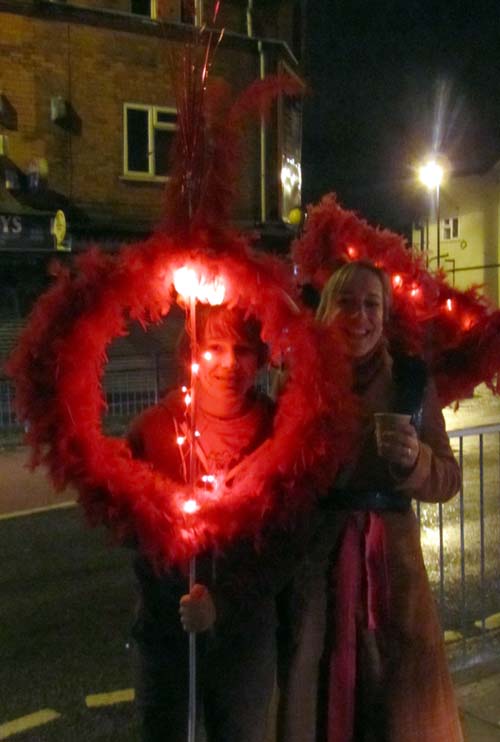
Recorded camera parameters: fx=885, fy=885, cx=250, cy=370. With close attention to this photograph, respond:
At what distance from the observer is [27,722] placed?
4.23 meters

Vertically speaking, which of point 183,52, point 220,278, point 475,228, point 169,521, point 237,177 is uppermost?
point 475,228

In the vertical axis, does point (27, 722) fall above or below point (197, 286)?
below

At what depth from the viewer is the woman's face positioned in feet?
8.82

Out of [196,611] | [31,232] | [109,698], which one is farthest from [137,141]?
[196,611]

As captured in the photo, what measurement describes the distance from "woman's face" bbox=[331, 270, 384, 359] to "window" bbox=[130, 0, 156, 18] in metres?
17.1

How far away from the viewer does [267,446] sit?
248cm

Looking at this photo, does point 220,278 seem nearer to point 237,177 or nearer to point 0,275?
point 237,177

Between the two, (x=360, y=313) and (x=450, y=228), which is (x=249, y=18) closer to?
(x=360, y=313)

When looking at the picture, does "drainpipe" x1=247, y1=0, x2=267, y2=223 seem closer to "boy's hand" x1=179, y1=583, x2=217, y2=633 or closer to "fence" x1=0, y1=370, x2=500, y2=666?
"fence" x1=0, y1=370, x2=500, y2=666

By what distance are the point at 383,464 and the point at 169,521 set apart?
65cm

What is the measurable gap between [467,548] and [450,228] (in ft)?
102

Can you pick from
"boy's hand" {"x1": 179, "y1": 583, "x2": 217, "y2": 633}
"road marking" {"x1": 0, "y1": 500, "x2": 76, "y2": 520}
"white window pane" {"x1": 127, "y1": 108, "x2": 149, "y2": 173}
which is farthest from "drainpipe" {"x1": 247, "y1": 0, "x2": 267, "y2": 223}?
"boy's hand" {"x1": 179, "y1": 583, "x2": 217, "y2": 633}

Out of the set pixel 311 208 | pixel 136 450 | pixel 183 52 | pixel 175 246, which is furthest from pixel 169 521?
pixel 311 208

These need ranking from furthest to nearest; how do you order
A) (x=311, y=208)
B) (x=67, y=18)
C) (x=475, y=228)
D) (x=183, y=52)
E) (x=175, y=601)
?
(x=475, y=228), (x=67, y=18), (x=311, y=208), (x=175, y=601), (x=183, y=52)
